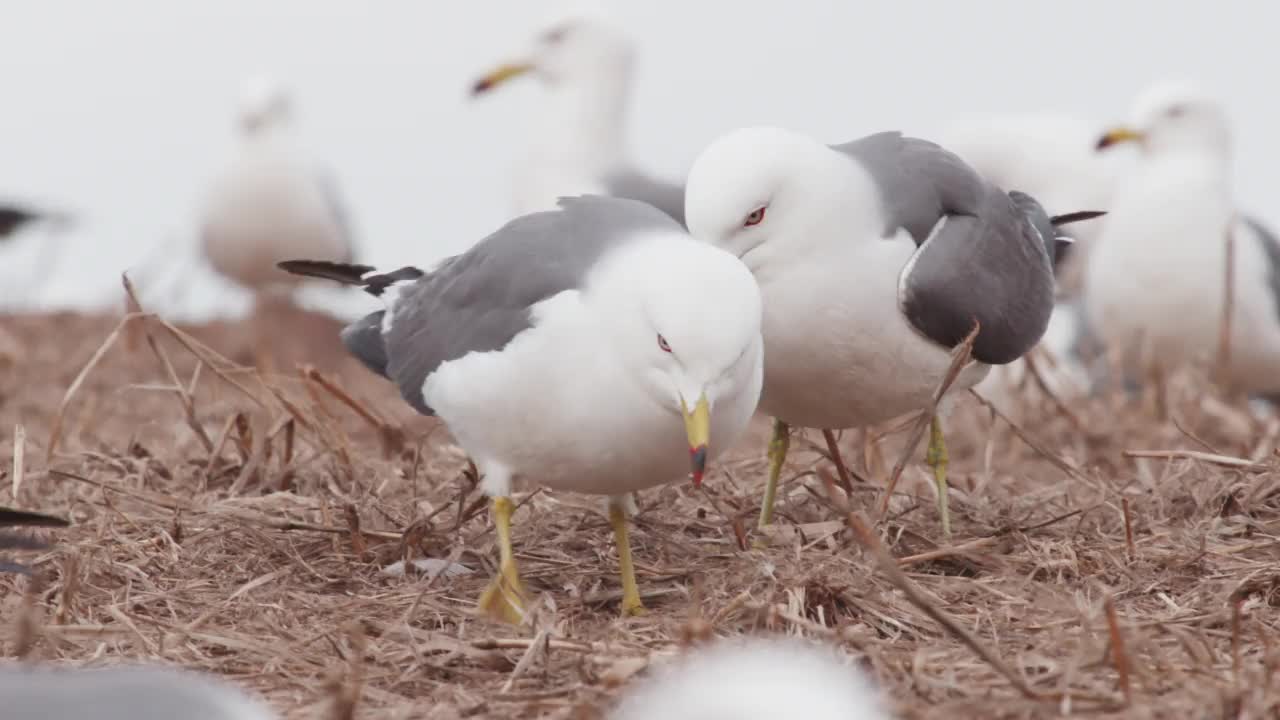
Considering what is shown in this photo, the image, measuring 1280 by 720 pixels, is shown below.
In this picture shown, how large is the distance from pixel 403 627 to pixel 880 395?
1288mm

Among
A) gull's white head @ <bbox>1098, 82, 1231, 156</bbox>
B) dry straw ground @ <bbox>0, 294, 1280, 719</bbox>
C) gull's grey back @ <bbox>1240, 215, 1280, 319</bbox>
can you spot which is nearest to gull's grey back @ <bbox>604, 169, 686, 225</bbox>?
dry straw ground @ <bbox>0, 294, 1280, 719</bbox>

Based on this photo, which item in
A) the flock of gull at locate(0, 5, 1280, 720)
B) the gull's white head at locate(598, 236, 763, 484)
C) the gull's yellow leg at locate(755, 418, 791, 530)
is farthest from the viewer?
the gull's yellow leg at locate(755, 418, 791, 530)

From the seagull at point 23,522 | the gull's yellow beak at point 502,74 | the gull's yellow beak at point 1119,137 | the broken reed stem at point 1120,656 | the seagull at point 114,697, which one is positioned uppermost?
the gull's yellow beak at point 502,74

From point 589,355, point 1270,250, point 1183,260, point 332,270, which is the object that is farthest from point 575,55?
point 589,355

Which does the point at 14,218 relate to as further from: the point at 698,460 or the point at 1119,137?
the point at 698,460

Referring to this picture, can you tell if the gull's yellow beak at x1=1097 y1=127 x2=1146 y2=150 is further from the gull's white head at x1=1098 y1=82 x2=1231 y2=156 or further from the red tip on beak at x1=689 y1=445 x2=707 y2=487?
the red tip on beak at x1=689 y1=445 x2=707 y2=487

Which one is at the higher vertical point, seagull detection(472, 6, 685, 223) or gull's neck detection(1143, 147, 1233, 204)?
seagull detection(472, 6, 685, 223)

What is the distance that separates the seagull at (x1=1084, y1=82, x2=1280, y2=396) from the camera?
799cm

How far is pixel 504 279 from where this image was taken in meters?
3.37

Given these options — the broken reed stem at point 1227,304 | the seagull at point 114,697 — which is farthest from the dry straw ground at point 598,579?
the broken reed stem at point 1227,304

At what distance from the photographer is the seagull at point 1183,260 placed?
7.99 meters

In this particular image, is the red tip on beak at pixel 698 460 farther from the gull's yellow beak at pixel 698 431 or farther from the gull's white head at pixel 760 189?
the gull's white head at pixel 760 189

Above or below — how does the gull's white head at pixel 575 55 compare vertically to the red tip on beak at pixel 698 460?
above

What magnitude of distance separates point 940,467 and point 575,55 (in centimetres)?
519
